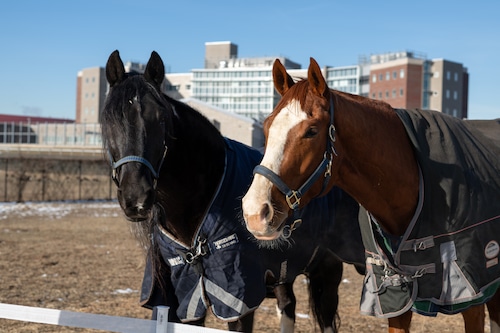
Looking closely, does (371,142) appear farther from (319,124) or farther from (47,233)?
(47,233)

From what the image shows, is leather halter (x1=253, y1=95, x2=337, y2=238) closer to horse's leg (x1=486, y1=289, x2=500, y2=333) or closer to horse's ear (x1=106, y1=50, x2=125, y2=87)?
horse's ear (x1=106, y1=50, x2=125, y2=87)

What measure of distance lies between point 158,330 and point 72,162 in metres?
26.3

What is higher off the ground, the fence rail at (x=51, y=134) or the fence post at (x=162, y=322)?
the fence rail at (x=51, y=134)

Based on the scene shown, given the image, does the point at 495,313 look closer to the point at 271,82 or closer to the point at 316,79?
the point at 316,79

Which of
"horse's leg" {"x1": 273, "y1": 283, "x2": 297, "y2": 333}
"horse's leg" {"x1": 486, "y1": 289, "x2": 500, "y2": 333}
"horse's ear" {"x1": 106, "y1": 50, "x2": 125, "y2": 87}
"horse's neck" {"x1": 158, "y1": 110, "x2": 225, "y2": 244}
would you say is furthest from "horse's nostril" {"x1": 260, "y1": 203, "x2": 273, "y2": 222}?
"horse's leg" {"x1": 273, "y1": 283, "x2": 297, "y2": 333}

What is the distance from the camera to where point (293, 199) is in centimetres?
257

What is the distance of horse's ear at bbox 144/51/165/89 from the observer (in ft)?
11.5

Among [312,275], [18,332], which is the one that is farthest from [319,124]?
[18,332]

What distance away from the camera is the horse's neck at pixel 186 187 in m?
3.60

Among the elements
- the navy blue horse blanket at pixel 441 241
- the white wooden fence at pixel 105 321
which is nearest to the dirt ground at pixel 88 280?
the navy blue horse blanket at pixel 441 241

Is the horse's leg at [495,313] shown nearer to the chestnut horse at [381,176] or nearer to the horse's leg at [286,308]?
the chestnut horse at [381,176]

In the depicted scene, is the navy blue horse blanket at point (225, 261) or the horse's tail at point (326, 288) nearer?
the navy blue horse blanket at point (225, 261)

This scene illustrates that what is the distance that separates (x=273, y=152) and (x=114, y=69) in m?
1.42

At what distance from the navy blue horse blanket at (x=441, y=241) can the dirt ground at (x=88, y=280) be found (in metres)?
2.48
